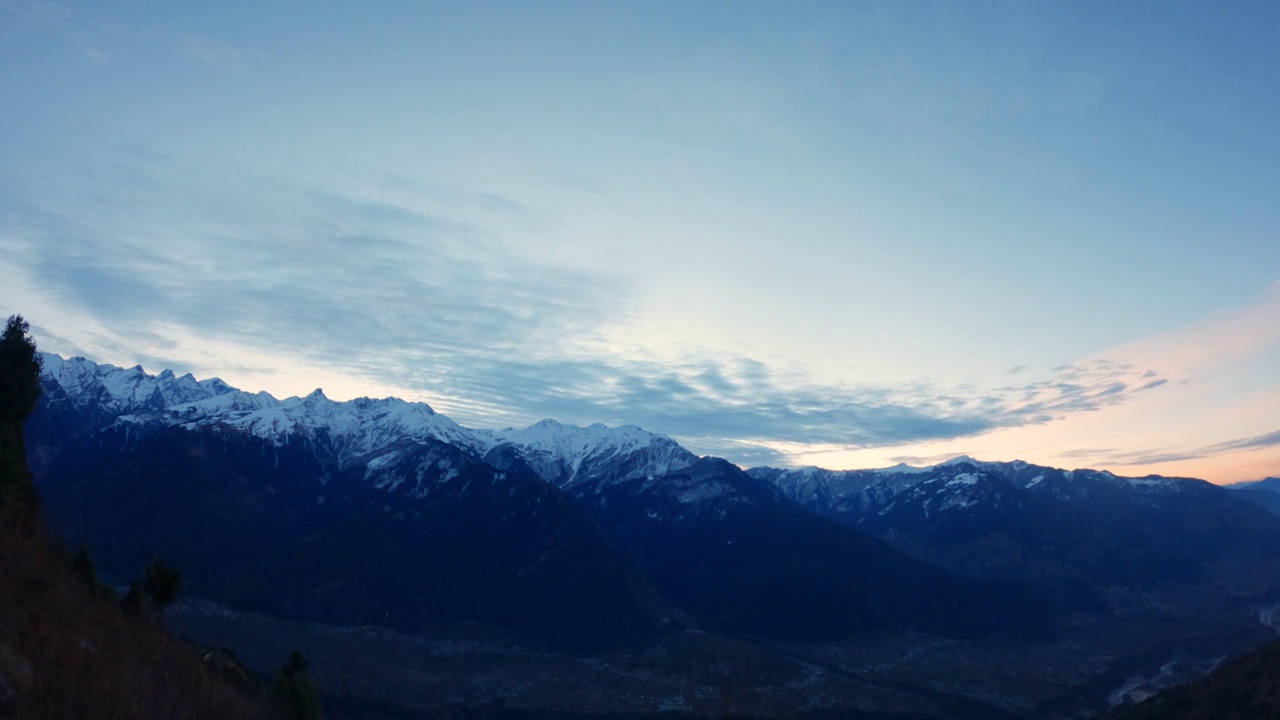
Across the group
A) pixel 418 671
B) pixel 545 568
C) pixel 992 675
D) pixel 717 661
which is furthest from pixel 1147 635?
pixel 418 671

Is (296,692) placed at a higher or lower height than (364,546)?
higher

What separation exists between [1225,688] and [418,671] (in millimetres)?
92931

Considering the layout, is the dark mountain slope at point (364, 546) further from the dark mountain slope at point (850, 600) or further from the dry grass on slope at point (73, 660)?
the dry grass on slope at point (73, 660)

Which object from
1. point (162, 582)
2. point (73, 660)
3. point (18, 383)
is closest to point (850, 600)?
point (18, 383)

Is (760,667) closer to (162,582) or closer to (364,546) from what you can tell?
(364,546)

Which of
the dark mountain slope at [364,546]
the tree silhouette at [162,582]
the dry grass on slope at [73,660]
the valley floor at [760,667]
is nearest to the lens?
the dry grass on slope at [73,660]

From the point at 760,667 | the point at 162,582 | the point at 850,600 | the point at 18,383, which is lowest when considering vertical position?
the point at 760,667

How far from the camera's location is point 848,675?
120 meters

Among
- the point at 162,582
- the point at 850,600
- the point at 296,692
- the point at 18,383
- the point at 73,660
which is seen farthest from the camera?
the point at 850,600

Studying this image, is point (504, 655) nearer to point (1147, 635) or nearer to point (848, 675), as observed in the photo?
point (848, 675)

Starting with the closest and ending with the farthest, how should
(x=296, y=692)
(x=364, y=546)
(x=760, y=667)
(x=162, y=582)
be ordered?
1. (x=162, y=582)
2. (x=296, y=692)
3. (x=760, y=667)
4. (x=364, y=546)

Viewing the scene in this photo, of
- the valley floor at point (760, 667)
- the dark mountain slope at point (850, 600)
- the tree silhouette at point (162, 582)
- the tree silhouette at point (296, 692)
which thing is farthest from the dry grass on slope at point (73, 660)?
the dark mountain slope at point (850, 600)

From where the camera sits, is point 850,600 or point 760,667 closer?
point 760,667

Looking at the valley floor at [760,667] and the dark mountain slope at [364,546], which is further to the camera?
the dark mountain slope at [364,546]
